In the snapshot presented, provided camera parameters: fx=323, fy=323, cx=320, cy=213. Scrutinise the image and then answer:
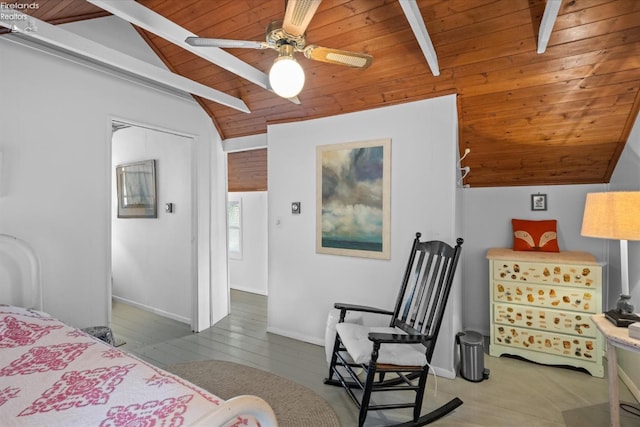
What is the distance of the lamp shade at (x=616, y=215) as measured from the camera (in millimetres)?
1791

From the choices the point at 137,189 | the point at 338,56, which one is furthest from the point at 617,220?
the point at 137,189

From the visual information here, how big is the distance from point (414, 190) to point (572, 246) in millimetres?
1770

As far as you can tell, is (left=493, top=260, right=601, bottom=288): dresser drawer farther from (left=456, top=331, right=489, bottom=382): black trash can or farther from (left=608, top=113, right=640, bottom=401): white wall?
(left=456, top=331, right=489, bottom=382): black trash can

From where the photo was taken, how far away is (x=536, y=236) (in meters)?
3.15

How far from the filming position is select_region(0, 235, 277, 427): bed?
3.46 feet

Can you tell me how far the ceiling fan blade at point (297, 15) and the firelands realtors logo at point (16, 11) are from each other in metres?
1.77

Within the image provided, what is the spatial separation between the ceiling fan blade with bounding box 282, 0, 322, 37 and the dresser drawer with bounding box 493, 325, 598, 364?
2.98m

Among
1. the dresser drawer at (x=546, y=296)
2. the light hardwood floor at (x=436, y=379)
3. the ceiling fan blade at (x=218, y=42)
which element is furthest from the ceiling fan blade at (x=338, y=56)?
the dresser drawer at (x=546, y=296)

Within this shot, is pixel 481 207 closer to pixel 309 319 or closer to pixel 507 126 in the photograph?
pixel 507 126

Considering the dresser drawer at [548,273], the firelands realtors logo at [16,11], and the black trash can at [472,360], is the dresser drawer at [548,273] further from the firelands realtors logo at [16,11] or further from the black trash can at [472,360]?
the firelands realtors logo at [16,11]

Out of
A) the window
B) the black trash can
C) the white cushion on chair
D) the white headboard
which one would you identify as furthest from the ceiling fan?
the window

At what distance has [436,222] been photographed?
8.86ft

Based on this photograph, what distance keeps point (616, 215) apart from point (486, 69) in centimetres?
127

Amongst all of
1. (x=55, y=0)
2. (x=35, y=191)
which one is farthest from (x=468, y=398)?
(x=55, y=0)
